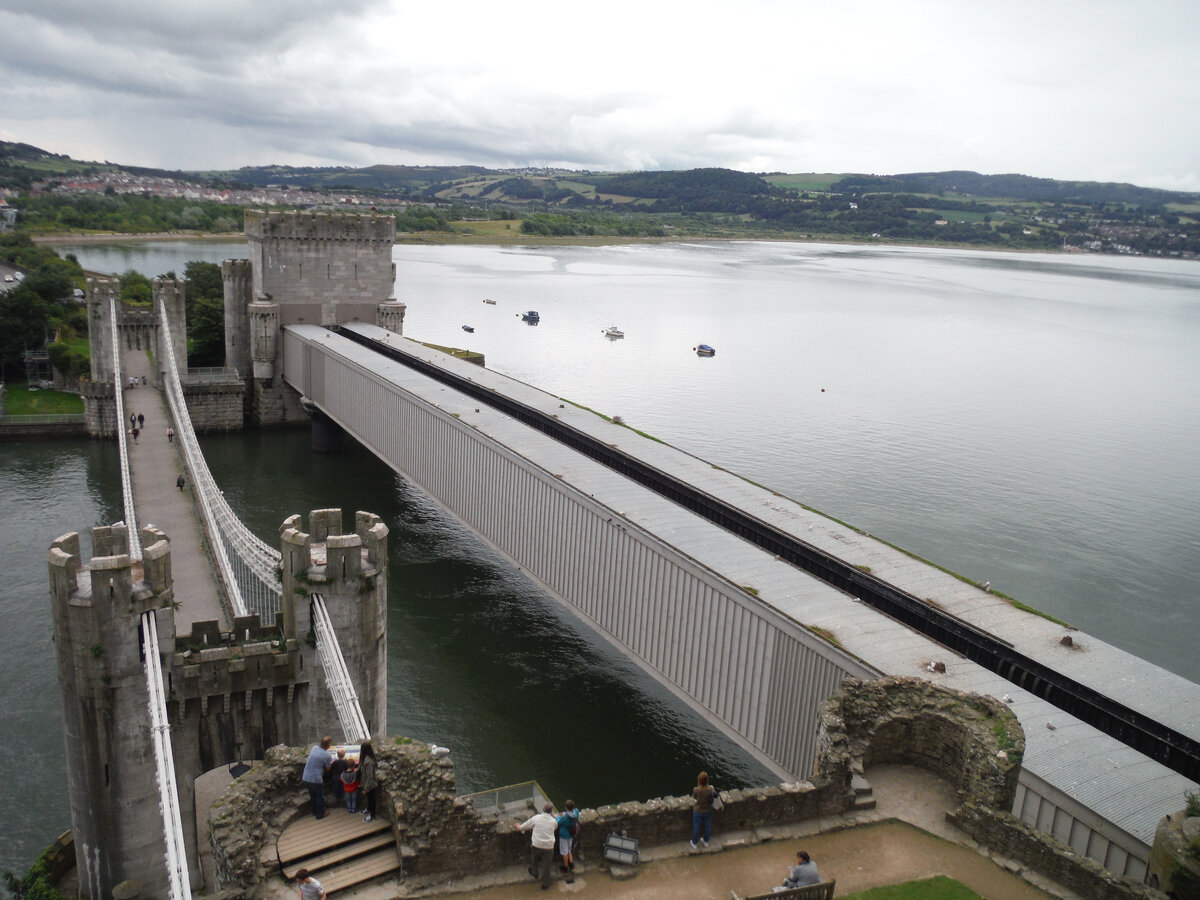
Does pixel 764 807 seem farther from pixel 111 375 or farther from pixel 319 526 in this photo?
pixel 111 375

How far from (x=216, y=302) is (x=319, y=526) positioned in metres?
51.2

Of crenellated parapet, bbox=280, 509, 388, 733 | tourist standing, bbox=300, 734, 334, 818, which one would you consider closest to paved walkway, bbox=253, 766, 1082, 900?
tourist standing, bbox=300, 734, 334, 818

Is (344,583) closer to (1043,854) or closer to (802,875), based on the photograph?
(802,875)

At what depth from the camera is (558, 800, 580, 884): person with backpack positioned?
972cm

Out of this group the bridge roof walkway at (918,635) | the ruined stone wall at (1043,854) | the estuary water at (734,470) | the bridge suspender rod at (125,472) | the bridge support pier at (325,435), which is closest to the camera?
the ruined stone wall at (1043,854)

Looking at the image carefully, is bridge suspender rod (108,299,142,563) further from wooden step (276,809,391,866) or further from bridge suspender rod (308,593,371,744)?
wooden step (276,809,391,866)

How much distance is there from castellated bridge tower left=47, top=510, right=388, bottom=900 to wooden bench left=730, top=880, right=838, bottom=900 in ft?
25.0

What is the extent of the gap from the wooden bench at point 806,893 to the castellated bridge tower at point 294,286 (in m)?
44.1

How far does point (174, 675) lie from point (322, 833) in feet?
18.0

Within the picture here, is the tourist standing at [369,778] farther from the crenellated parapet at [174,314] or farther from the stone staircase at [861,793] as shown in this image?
the crenellated parapet at [174,314]

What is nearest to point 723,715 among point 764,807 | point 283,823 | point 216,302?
point 764,807

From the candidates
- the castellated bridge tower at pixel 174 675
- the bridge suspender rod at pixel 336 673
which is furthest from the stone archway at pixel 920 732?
the castellated bridge tower at pixel 174 675

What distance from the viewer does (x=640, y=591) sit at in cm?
2028

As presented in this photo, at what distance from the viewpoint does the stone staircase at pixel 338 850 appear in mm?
9484
